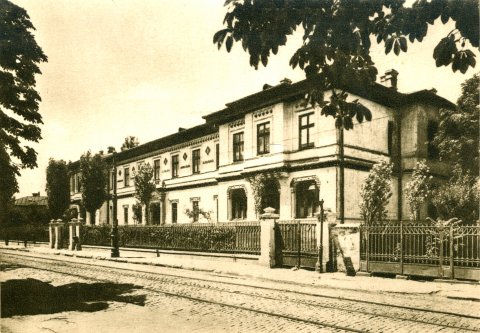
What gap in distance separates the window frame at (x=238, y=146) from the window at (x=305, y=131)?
4.86 metres

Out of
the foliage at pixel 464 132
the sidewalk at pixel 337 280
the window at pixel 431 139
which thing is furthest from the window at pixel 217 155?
the foliage at pixel 464 132

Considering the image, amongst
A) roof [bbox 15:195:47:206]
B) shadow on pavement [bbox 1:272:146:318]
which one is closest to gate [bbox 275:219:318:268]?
shadow on pavement [bbox 1:272:146:318]

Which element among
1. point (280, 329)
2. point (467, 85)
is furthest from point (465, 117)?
point (280, 329)

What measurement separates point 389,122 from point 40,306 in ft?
67.7

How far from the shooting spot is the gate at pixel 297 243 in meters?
14.8

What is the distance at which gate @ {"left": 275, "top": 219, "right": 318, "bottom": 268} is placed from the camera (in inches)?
581

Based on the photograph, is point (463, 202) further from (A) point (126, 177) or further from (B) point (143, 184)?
(A) point (126, 177)

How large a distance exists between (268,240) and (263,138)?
970 centimetres

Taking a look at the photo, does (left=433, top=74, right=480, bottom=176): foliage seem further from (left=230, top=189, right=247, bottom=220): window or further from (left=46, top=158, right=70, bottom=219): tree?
(left=46, top=158, right=70, bottom=219): tree

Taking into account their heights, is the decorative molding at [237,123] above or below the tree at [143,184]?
above

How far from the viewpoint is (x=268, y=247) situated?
51.0 ft

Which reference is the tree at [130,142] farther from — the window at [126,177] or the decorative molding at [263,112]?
the decorative molding at [263,112]

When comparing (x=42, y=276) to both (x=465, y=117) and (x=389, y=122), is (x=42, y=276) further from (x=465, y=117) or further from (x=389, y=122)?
(x=465, y=117)

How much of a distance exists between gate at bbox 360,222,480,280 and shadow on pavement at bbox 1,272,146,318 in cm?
726
